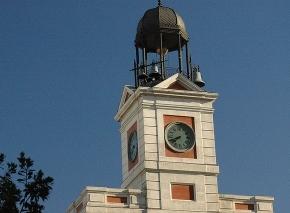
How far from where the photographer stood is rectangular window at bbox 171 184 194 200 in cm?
4447

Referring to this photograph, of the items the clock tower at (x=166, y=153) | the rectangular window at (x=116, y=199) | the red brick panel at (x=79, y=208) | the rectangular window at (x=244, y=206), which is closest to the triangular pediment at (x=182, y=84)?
the clock tower at (x=166, y=153)

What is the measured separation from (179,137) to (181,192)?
247cm

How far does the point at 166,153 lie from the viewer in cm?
4497

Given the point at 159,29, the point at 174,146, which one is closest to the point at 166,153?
the point at 174,146

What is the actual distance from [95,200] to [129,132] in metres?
5.02

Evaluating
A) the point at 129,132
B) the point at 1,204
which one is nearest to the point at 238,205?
the point at 129,132

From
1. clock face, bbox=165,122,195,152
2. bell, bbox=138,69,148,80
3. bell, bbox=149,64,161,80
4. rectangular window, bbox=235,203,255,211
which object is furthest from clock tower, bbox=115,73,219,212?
bell, bbox=149,64,161,80

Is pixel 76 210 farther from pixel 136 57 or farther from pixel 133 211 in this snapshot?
pixel 136 57

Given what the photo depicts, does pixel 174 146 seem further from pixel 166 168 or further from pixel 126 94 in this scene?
pixel 126 94

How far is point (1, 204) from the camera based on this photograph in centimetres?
3625

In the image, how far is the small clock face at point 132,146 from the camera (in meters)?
45.9

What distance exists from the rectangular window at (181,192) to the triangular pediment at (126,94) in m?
4.80

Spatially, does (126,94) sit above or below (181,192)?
above

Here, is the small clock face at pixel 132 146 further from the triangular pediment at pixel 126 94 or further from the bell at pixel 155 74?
the bell at pixel 155 74
